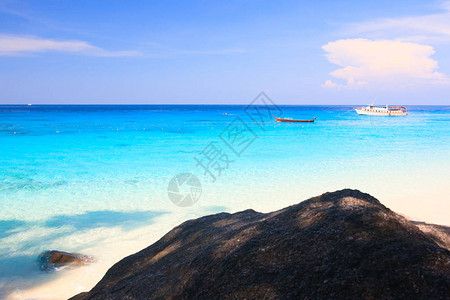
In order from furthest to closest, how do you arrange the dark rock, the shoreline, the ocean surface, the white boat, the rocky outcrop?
the white boat → the ocean surface → the dark rock → the shoreline → the rocky outcrop

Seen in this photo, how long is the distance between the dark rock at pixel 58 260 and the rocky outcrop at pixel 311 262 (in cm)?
367

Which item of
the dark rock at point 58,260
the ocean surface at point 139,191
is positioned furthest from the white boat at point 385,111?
the dark rock at point 58,260

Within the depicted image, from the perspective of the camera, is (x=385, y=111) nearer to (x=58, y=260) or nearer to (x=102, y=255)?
(x=102, y=255)

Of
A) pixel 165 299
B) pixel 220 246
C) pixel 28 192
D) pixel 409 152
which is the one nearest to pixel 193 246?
pixel 220 246

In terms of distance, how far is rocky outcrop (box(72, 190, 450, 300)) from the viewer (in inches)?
87.7

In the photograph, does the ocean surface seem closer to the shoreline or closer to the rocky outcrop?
the shoreline

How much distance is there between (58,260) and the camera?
700 centimetres

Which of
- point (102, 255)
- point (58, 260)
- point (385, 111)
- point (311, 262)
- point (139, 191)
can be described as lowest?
point (311, 262)

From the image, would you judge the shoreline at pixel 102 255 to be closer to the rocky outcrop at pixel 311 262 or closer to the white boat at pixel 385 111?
the rocky outcrop at pixel 311 262

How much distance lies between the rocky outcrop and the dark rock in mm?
3670

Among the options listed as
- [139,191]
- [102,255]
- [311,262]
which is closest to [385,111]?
[139,191]

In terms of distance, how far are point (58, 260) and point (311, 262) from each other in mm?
6400

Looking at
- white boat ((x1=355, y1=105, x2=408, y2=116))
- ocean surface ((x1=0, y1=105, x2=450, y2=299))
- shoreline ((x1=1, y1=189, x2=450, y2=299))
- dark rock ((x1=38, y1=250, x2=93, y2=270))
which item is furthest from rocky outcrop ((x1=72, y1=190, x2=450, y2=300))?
white boat ((x1=355, y1=105, x2=408, y2=116))

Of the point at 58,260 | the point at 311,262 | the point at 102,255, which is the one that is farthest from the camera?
the point at 102,255
